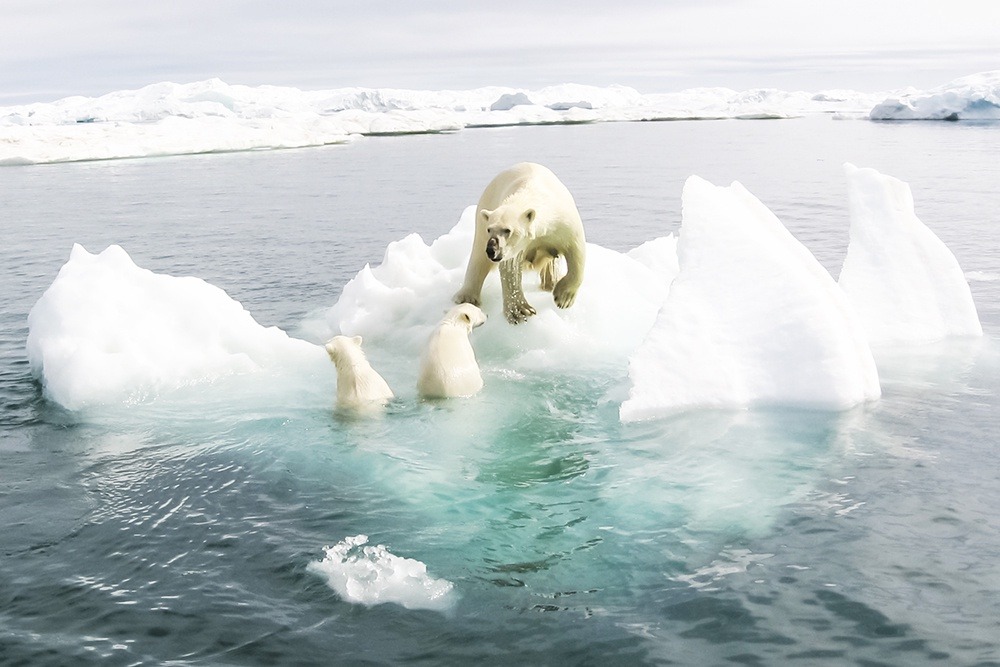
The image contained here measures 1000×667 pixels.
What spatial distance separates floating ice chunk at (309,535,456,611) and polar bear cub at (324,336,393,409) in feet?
8.04

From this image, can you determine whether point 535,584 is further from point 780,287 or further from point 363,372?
point 780,287

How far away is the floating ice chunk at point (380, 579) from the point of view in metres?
4.63

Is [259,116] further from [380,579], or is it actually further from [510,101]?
[380,579]

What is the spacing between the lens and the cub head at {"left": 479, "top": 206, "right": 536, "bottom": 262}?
292 inches

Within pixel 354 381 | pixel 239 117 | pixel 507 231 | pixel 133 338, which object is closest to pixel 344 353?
pixel 354 381

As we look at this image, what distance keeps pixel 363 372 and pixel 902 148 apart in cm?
4103

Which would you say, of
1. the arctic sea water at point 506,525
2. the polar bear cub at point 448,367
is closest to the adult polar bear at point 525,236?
the polar bear cub at point 448,367

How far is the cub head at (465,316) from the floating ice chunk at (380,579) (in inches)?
134

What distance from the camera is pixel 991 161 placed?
110 feet

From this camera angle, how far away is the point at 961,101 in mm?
62000

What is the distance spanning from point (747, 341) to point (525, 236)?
2197 mm

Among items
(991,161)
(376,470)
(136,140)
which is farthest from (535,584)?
(136,140)

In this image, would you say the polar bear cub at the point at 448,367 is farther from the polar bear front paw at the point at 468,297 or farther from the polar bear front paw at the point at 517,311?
the polar bear front paw at the point at 468,297

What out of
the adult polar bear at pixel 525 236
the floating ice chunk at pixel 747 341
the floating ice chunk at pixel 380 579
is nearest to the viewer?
the floating ice chunk at pixel 380 579
